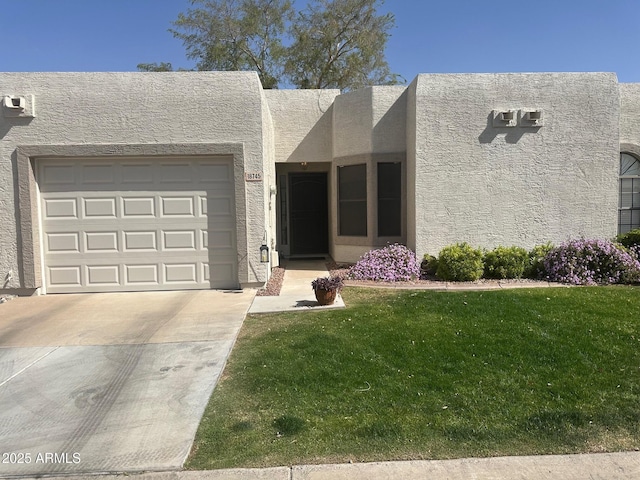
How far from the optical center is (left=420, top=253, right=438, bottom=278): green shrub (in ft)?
30.9

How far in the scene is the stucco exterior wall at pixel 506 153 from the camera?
31.0 ft

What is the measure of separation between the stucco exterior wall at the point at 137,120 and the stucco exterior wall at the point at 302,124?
311cm

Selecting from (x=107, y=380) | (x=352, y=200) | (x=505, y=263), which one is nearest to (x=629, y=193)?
(x=505, y=263)

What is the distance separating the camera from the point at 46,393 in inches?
163

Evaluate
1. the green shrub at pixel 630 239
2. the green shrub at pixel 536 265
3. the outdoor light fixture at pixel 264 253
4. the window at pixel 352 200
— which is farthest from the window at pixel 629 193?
the outdoor light fixture at pixel 264 253

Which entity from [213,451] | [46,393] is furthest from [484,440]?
[46,393]

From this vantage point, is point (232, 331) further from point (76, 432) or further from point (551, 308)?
point (551, 308)

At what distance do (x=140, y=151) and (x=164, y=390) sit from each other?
18.1 feet

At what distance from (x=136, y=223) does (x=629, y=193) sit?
11344 millimetres

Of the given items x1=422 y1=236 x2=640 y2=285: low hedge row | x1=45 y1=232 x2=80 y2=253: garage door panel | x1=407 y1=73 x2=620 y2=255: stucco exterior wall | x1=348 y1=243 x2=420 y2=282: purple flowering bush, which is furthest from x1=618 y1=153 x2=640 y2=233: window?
x1=45 y1=232 x2=80 y2=253: garage door panel

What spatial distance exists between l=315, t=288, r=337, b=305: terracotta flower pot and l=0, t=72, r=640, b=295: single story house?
188 cm

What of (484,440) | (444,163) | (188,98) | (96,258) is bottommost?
(484,440)

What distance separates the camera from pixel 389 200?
10.5 meters

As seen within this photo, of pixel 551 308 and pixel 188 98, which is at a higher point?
pixel 188 98
